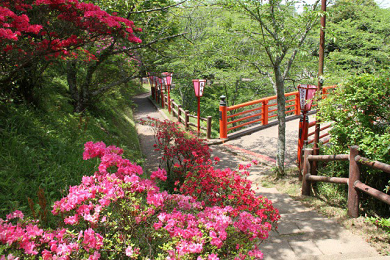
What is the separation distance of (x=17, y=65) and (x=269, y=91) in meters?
14.4

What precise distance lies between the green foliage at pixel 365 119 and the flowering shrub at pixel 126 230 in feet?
8.27

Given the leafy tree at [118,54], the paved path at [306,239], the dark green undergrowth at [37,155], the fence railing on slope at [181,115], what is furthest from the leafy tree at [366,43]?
the dark green undergrowth at [37,155]

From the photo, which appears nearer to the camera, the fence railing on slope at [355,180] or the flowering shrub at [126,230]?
the flowering shrub at [126,230]

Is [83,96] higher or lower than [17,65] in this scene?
lower

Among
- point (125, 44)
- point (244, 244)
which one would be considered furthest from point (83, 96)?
point (244, 244)

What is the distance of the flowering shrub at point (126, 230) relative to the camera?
1671 mm

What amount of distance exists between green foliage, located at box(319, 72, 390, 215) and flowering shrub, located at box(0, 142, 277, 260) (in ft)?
8.27

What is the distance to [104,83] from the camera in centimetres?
762

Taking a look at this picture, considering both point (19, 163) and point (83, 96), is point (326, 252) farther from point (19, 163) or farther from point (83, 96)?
point (83, 96)

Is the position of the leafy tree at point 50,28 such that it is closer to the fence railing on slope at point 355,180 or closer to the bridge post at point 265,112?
the fence railing on slope at point 355,180

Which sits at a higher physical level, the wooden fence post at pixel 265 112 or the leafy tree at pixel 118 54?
the leafy tree at pixel 118 54

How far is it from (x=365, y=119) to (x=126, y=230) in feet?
12.5

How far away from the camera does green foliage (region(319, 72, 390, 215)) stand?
3742mm

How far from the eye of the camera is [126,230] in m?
1.99
